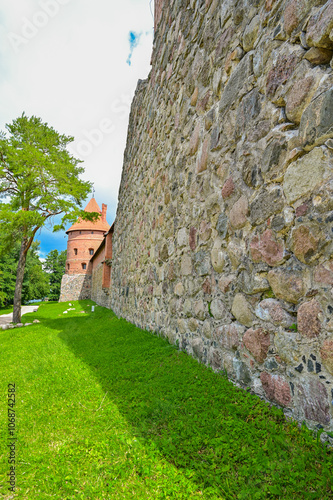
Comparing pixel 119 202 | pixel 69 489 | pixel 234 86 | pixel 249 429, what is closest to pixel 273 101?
pixel 234 86

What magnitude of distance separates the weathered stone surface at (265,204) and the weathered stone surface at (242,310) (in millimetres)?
640

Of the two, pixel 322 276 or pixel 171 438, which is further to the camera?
pixel 171 438

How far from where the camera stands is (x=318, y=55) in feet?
5.46

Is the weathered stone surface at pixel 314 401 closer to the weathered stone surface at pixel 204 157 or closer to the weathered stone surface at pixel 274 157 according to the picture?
the weathered stone surface at pixel 274 157

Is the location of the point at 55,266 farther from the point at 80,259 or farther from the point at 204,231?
the point at 204,231

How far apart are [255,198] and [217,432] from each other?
1.67m

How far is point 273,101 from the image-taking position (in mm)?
2006

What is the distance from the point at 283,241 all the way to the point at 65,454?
2073 mm

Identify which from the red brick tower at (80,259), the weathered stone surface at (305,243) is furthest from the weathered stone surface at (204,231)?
the red brick tower at (80,259)

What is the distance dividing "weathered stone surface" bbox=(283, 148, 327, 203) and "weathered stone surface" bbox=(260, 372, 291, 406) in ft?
3.90

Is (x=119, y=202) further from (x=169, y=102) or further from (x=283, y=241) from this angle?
(x=283, y=241)

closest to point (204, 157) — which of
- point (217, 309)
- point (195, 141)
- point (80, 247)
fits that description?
point (195, 141)

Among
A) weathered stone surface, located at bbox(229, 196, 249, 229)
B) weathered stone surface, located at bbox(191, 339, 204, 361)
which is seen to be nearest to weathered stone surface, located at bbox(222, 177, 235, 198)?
weathered stone surface, located at bbox(229, 196, 249, 229)

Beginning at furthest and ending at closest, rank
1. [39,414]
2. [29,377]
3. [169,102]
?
[169,102] < [29,377] < [39,414]
